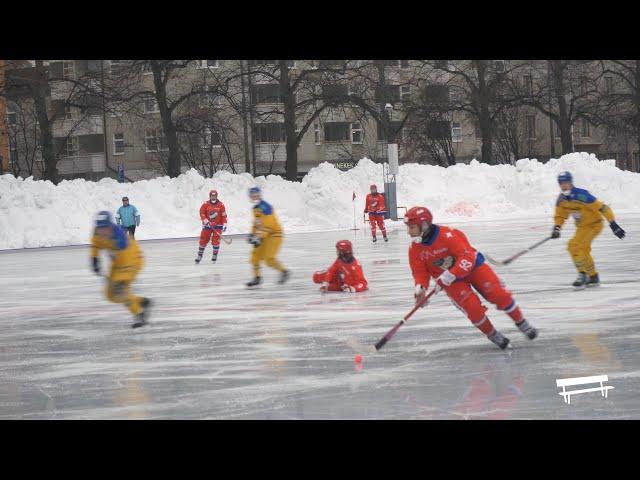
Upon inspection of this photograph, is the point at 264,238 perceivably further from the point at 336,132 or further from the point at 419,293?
the point at 336,132

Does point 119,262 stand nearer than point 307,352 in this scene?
No

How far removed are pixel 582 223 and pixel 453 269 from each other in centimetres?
580

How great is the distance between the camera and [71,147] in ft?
209

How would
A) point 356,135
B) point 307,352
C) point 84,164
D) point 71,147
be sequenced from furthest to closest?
point 71,147 → point 84,164 → point 356,135 → point 307,352

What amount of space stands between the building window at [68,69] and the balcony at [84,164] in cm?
464

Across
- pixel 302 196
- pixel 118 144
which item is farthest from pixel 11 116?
pixel 302 196

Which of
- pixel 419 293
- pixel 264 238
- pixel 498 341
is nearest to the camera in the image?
pixel 419 293

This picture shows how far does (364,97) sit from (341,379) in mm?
34139

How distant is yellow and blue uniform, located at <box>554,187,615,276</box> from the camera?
14203mm

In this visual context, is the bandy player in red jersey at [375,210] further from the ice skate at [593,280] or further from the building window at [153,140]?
the building window at [153,140]

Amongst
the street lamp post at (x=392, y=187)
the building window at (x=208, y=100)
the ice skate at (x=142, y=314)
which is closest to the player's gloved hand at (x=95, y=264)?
the ice skate at (x=142, y=314)

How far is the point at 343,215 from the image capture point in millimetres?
36125

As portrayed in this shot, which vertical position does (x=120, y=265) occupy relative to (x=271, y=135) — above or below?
below

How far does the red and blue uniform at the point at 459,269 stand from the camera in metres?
9.09
